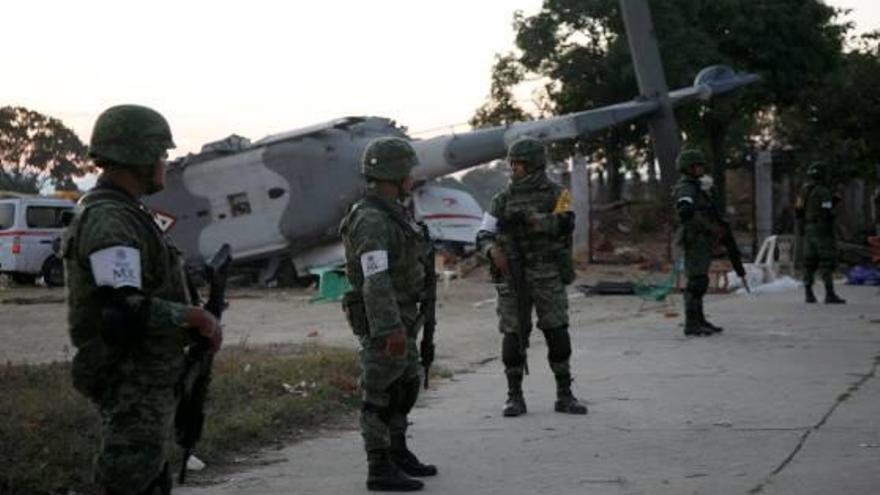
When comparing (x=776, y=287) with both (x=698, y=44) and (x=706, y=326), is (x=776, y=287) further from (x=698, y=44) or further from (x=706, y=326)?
(x=698, y=44)

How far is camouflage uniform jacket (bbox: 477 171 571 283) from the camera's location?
7.33 m

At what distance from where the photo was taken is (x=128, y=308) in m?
3.47

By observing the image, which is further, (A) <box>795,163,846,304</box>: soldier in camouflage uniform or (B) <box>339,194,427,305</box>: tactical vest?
(A) <box>795,163,846,304</box>: soldier in camouflage uniform

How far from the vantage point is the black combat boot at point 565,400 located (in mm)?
7262

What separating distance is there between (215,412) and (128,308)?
11.9ft

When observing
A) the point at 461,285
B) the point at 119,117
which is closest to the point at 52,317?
the point at 461,285

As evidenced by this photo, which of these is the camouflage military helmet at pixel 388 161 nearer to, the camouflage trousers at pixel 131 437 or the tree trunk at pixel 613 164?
the camouflage trousers at pixel 131 437

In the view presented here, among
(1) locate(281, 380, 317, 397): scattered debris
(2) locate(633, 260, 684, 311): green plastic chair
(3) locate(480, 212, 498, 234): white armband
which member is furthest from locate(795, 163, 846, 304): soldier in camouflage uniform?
(1) locate(281, 380, 317, 397): scattered debris

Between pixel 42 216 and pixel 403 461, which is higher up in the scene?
pixel 42 216

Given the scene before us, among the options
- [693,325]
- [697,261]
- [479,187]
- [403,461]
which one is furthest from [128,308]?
[479,187]

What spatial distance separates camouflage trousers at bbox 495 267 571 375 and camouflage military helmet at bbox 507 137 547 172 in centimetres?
69

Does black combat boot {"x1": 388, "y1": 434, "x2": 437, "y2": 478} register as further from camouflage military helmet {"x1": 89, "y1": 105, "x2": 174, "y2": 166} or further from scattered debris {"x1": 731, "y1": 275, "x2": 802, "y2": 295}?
scattered debris {"x1": 731, "y1": 275, "x2": 802, "y2": 295}

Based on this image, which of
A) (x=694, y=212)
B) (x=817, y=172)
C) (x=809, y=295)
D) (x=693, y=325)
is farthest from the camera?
(x=809, y=295)

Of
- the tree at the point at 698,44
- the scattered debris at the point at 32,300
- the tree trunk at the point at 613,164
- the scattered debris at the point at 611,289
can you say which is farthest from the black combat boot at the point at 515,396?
the tree trunk at the point at 613,164
